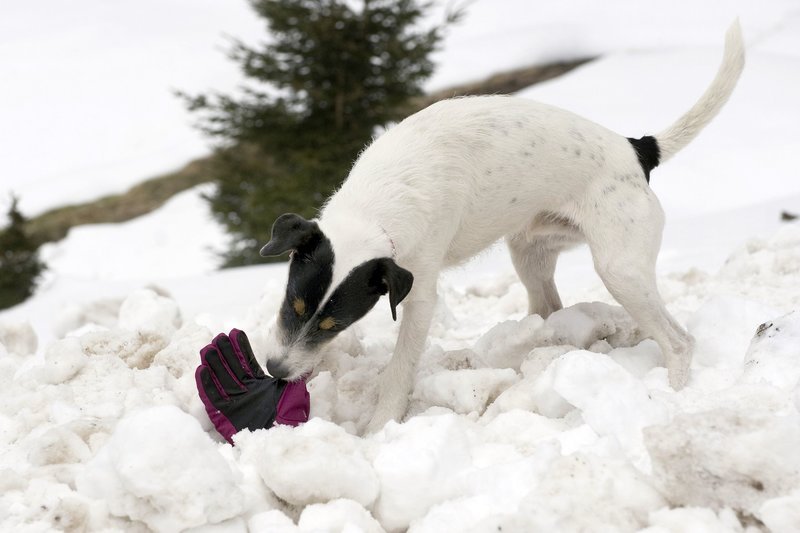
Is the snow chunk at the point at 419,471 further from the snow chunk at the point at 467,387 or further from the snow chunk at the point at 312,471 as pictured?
the snow chunk at the point at 467,387

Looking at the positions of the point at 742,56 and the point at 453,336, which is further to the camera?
the point at 453,336

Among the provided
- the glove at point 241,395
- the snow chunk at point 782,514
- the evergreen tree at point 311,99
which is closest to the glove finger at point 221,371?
the glove at point 241,395

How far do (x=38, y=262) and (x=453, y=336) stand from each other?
379 inches

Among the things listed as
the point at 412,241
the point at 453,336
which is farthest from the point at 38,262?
the point at 412,241

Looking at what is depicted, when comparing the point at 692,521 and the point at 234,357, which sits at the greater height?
the point at 692,521

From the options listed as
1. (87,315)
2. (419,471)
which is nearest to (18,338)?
(87,315)

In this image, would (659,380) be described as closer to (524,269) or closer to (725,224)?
(524,269)

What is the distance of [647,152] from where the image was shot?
11.3 feet

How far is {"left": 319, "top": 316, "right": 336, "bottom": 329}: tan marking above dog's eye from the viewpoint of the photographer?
269 cm

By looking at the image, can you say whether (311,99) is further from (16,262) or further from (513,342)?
(513,342)

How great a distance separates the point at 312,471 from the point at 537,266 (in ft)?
6.47

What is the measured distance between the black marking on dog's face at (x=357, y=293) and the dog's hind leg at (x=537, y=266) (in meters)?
1.14

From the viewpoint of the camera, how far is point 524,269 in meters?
3.78

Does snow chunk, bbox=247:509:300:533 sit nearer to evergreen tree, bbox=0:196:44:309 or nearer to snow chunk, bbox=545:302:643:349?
snow chunk, bbox=545:302:643:349
